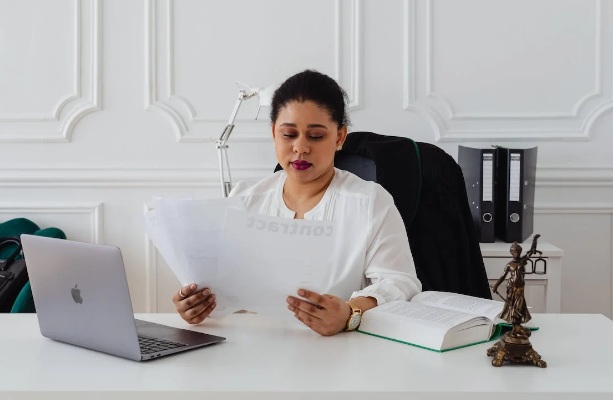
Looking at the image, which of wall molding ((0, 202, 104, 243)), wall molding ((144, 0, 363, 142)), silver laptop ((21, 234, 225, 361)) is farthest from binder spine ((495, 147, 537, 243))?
silver laptop ((21, 234, 225, 361))

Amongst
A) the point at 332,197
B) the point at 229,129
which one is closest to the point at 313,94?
the point at 332,197

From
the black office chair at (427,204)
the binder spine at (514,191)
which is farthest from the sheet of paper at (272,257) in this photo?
the binder spine at (514,191)

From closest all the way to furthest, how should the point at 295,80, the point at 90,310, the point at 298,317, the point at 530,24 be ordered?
the point at 90,310 → the point at 298,317 → the point at 295,80 → the point at 530,24

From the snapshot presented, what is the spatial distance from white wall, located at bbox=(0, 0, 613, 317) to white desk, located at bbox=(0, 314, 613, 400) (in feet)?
5.57

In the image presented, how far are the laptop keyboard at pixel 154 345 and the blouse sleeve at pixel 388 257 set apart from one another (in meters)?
0.50

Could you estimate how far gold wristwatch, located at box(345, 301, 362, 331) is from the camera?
5.46ft

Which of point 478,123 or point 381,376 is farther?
point 478,123

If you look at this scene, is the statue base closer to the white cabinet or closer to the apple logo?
the apple logo

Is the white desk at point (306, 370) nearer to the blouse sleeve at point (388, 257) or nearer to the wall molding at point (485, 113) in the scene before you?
the blouse sleeve at point (388, 257)

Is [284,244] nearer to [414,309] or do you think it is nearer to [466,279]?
[414,309]

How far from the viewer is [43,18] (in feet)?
11.0

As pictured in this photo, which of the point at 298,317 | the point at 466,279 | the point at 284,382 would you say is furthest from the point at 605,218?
the point at 284,382

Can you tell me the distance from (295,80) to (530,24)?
59.8 inches

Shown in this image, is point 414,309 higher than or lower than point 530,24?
lower
